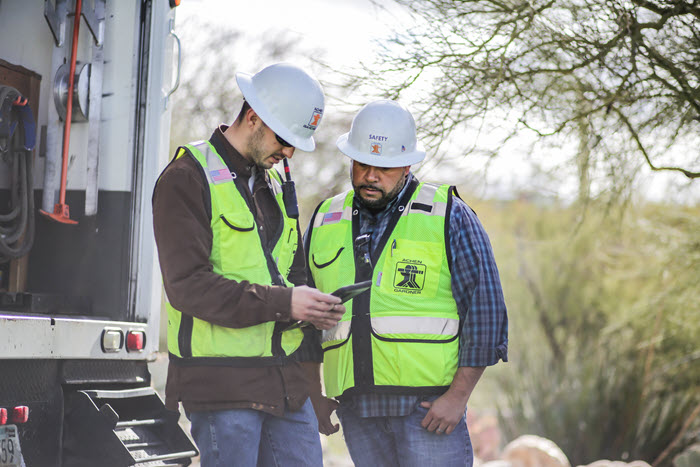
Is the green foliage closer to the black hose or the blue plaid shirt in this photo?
the blue plaid shirt

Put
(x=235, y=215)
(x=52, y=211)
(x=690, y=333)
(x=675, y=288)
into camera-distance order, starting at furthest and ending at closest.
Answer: (x=690, y=333), (x=675, y=288), (x=52, y=211), (x=235, y=215)

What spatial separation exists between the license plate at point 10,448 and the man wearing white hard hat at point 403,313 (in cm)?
105

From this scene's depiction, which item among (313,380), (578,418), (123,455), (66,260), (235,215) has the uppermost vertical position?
(235,215)

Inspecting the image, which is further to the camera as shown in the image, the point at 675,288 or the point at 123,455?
the point at 675,288

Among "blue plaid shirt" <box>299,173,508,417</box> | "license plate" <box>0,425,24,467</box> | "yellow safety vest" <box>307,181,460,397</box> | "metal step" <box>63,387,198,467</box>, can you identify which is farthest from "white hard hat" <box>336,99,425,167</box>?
"license plate" <box>0,425,24,467</box>

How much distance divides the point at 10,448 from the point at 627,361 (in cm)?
666

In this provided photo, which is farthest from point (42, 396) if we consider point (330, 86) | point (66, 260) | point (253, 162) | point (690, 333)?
point (690, 333)

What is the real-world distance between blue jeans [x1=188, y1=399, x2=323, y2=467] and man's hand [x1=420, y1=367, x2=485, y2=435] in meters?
0.43

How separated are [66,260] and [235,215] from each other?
4.49 ft

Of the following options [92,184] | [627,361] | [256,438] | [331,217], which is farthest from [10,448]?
[627,361]

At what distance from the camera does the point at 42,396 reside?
318 cm

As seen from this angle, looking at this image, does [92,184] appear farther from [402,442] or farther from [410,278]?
[402,442]

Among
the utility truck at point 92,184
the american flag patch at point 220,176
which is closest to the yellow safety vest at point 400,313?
the american flag patch at point 220,176

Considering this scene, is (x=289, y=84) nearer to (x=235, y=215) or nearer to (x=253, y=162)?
(x=253, y=162)
